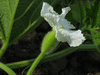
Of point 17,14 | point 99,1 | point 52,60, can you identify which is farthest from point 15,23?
point 99,1

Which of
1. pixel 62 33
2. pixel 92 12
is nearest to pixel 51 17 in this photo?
pixel 62 33

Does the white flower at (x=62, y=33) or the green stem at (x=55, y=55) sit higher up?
the white flower at (x=62, y=33)

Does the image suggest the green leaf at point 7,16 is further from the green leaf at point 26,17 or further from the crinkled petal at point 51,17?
the crinkled petal at point 51,17

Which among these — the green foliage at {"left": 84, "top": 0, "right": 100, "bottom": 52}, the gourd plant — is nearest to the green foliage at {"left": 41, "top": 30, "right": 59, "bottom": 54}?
the gourd plant

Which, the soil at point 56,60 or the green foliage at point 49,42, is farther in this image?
the soil at point 56,60

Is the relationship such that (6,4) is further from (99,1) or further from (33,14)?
(99,1)

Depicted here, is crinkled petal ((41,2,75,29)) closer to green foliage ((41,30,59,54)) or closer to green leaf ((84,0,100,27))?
green foliage ((41,30,59,54))

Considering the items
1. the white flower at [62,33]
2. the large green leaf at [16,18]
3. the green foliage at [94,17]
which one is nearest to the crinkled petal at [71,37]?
the white flower at [62,33]

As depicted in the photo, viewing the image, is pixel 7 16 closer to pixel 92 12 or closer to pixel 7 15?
pixel 7 15
